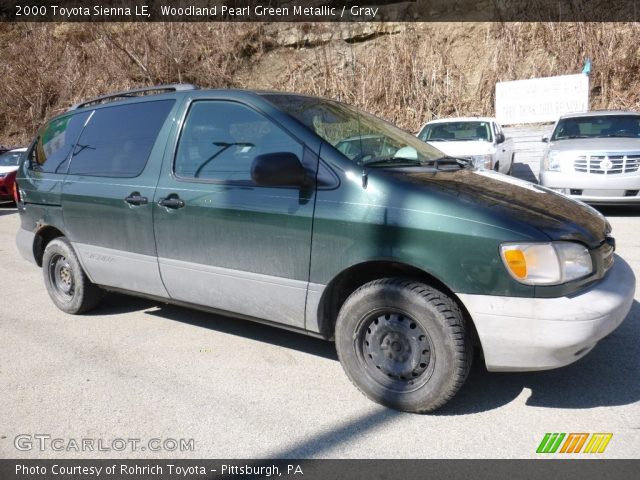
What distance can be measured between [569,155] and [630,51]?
8420 millimetres

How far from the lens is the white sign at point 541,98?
13.6 m

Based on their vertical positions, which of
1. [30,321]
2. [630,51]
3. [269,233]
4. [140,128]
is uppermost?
[630,51]

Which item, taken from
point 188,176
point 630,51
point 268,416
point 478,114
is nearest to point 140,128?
point 188,176

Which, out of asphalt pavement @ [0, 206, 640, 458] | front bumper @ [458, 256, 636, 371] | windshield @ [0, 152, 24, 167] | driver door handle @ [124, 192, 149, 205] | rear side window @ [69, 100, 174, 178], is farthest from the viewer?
windshield @ [0, 152, 24, 167]

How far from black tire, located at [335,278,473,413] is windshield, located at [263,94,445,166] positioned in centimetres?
85

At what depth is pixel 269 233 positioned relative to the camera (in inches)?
130

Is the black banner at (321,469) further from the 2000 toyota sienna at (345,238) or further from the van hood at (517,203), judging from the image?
the van hood at (517,203)

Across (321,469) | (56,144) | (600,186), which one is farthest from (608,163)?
(56,144)

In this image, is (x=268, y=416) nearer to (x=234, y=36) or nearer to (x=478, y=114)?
(x=478, y=114)

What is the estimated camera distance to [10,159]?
44.3ft

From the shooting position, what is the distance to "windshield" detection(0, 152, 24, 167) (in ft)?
43.7

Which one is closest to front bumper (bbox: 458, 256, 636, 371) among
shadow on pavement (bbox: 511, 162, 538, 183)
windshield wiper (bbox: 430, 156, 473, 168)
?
windshield wiper (bbox: 430, 156, 473, 168)

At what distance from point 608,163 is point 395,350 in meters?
6.52

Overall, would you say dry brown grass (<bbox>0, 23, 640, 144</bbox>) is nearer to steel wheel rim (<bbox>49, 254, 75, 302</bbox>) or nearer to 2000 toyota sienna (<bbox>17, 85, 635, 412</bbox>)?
steel wheel rim (<bbox>49, 254, 75, 302</bbox>)
